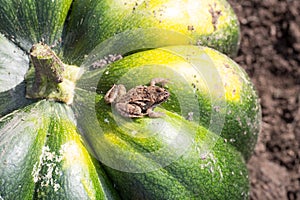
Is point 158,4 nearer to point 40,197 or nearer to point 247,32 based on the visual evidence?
point 40,197

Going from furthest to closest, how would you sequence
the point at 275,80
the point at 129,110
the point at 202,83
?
the point at 275,80 < the point at 202,83 < the point at 129,110

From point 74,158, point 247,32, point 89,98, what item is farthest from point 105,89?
point 247,32

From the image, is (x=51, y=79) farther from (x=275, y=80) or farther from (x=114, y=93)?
(x=275, y=80)

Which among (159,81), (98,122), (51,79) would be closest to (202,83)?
(159,81)

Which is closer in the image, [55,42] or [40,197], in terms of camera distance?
[40,197]

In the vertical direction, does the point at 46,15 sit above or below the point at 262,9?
below
